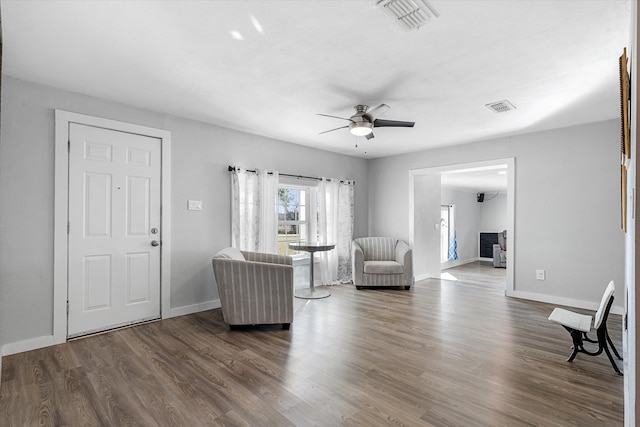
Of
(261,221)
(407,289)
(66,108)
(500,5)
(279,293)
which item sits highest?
(500,5)

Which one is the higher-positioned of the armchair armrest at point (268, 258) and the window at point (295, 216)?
the window at point (295, 216)

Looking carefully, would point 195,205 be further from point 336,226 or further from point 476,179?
point 476,179

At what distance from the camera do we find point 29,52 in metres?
2.53

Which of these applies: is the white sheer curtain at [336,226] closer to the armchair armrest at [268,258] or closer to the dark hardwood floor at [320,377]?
the armchair armrest at [268,258]

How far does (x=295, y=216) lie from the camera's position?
221 inches

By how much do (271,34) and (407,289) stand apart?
4498 mm

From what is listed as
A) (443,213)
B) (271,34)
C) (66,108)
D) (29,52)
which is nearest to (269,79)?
(271,34)

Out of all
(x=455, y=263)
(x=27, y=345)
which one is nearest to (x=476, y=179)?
(x=455, y=263)

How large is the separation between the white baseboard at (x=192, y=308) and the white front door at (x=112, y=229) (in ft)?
0.59

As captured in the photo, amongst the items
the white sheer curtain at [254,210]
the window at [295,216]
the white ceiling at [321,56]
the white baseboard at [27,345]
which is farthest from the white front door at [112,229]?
the window at [295,216]

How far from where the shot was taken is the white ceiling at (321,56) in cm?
203

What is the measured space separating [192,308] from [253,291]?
1.20 metres

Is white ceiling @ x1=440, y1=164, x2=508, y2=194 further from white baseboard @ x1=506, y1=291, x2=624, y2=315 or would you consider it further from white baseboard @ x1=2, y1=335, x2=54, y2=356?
white baseboard @ x1=2, y1=335, x2=54, y2=356

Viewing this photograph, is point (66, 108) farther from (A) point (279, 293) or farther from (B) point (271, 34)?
(A) point (279, 293)
